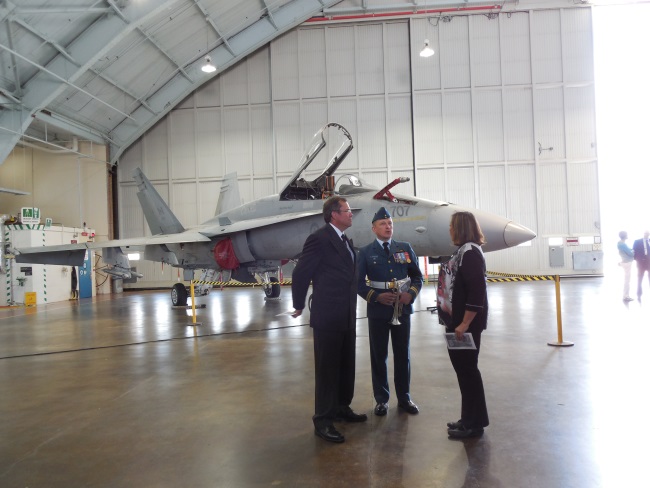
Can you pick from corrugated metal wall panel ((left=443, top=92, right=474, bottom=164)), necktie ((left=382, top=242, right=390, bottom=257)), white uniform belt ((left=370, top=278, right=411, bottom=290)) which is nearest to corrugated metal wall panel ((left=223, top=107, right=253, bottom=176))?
corrugated metal wall panel ((left=443, top=92, right=474, bottom=164))

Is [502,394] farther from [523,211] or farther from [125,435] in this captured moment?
[523,211]

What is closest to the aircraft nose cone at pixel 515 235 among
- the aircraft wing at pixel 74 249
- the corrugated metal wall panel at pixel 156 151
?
the aircraft wing at pixel 74 249

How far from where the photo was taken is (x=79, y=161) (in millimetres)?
20875

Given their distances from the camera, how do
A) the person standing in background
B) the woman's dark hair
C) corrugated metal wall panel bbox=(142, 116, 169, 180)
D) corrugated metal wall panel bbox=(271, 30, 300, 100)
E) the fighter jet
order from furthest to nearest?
corrugated metal wall panel bbox=(142, 116, 169, 180)
corrugated metal wall panel bbox=(271, 30, 300, 100)
the person standing in background
the fighter jet
the woman's dark hair

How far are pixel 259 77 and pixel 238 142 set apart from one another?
340 centimetres

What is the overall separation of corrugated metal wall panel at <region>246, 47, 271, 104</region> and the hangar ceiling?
1332 mm

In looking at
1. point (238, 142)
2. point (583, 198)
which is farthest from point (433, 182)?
point (238, 142)

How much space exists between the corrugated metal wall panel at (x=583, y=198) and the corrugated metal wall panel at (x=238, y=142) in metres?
15.2

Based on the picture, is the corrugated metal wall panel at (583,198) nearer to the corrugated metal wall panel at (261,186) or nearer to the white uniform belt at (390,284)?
the corrugated metal wall panel at (261,186)

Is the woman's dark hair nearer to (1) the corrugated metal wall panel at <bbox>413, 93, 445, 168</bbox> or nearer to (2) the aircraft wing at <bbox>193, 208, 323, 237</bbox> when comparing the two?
(2) the aircraft wing at <bbox>193, 208, 323, 237</bbox>

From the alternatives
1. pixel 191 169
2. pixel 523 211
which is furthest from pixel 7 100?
pixel 523 211

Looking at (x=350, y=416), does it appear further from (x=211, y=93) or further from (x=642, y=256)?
(x=211, y=93)

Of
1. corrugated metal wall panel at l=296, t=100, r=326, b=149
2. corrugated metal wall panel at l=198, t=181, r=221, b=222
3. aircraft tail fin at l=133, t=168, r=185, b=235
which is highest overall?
corrugated metal wall panel at l=296, t=100, r=326, b=149

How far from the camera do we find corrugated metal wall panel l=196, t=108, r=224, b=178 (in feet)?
72.9
